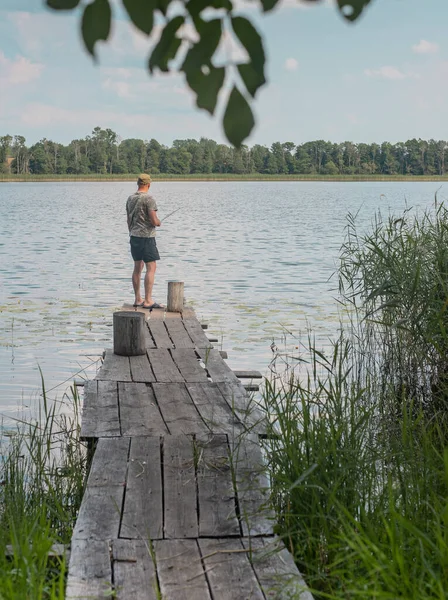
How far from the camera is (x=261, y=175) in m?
105

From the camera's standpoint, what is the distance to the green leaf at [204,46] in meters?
1.81

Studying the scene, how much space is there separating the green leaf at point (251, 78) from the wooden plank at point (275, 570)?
6.64 ft

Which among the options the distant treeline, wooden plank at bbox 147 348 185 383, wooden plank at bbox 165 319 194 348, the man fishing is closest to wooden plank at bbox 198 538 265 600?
wooden plank at bbox 147 348 185 383

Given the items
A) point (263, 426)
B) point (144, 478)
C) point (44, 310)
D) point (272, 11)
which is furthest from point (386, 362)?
point (44, 310)

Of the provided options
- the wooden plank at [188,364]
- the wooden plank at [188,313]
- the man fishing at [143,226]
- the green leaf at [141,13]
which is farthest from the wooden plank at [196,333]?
the green leaf at [141,13]

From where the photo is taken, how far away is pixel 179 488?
4238 millimetres

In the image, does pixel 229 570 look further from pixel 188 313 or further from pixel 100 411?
pixel 188 313

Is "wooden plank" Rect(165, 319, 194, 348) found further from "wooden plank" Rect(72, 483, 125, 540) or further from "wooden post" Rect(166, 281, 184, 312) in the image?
"wooden plank" Rect(72, 483, 125, 540)

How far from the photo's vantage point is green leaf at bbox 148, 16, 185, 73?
6.27ft

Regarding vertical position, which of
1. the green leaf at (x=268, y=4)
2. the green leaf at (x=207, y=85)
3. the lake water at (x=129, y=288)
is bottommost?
the lake water at (x=129, y=288)

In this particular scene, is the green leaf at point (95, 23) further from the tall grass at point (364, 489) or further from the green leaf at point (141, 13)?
the tall grass at point (364, 489)

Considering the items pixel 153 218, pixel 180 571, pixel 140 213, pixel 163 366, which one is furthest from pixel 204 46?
pixel 140 213

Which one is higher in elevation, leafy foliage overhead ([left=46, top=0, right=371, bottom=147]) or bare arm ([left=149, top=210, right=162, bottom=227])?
leafy foliage overhead ([left=46, top=0, right=371, bottom=147])

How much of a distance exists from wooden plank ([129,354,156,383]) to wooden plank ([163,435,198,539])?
1.79 meters
